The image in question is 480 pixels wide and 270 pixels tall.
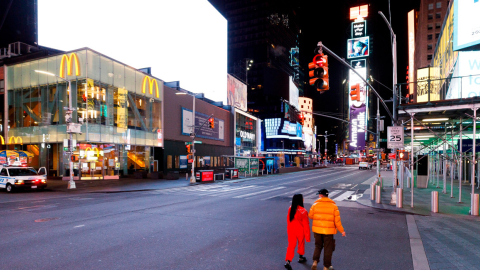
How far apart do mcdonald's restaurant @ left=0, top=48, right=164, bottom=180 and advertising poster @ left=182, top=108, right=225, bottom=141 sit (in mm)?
7796

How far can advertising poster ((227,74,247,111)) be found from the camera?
6625 cm

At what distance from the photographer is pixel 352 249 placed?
768 centimetres

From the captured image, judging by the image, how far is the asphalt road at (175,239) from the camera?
6.47m

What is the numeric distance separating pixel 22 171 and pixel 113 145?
37.5ft

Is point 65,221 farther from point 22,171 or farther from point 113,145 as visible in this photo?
point 113,145

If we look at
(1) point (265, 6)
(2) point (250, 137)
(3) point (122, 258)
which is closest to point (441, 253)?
(3) point (122, 258)

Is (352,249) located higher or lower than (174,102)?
lower

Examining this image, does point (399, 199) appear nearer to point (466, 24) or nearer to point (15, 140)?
point (466, 24)

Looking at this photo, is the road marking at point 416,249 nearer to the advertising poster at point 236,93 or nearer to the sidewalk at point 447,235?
the sidewalk at point 447,235

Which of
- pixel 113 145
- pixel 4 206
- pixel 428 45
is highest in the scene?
pixel 428 45

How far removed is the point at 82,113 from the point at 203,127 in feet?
72.5

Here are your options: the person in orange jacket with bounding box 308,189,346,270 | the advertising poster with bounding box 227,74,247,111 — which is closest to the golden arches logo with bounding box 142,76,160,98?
the advertising poster with bounding box 227,74,247,111

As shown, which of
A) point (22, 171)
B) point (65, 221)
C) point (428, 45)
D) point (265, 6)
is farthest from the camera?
point (265, 6)

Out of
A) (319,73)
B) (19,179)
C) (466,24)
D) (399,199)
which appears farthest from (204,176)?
(466,24)
